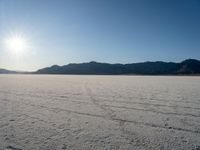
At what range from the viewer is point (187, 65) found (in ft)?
464

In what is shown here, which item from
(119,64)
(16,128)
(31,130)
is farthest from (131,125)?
(119,64)

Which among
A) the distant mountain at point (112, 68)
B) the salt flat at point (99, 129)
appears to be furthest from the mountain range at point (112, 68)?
the salt flat at point (99, 129)

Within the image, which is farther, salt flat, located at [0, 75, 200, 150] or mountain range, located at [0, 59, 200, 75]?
mountain range, located at [0, 59, 200, 75]

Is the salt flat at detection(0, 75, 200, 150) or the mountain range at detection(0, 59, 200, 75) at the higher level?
the mountain range at detection(0, 59, 200, 75)

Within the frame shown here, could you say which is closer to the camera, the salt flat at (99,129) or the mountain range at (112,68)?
the salt flat at (99,129)

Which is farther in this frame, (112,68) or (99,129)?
(112,68)

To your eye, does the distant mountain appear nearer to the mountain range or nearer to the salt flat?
the mountain range

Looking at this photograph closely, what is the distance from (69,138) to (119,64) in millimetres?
160038

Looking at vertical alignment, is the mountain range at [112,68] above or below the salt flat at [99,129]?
above

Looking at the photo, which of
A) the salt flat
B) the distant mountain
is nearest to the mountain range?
the distant mountain

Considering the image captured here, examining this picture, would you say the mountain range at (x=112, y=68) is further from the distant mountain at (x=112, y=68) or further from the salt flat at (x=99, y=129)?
the salt flat at (x=99, y=129)

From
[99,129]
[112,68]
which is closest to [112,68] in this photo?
[112,68]

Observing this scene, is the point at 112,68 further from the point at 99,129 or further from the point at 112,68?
the point at 99,129

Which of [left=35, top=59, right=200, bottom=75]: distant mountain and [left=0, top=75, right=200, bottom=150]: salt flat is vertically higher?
[left=35, top=59, right=200, bottom=75]: distant mountain
